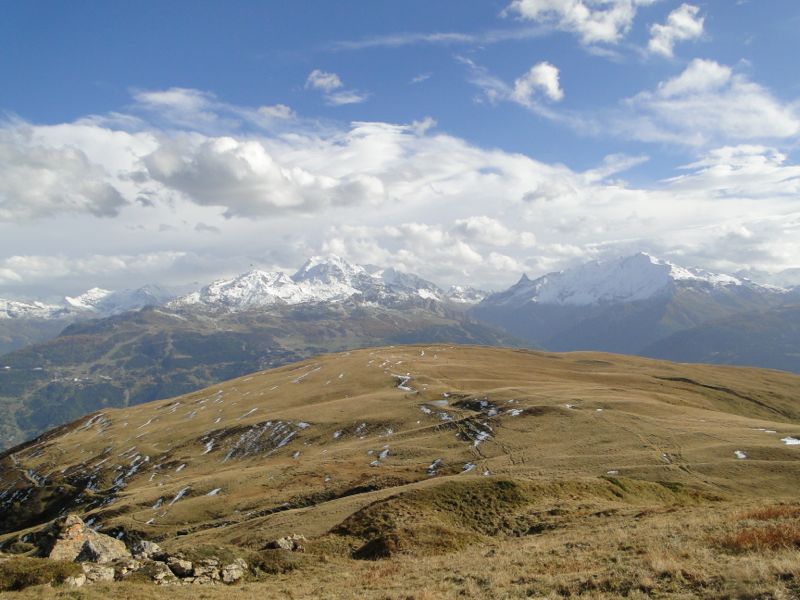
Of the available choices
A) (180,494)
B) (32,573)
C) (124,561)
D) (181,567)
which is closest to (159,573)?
(181,567)

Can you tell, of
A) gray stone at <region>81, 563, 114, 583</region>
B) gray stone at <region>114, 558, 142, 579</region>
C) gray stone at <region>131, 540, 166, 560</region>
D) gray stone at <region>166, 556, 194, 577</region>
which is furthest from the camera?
gray stone at <region>131, 540, 166, 560</region>

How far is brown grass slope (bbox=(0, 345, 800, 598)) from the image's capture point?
24453 mm

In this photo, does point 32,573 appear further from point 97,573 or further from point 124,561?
point 124,561

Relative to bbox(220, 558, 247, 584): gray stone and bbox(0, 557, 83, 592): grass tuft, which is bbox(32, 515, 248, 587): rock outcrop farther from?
bbox(0, 557, 83, 592): grass tuft

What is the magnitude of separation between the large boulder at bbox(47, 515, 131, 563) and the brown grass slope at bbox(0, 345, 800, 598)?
1030cm

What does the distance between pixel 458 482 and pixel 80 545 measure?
30.3 m

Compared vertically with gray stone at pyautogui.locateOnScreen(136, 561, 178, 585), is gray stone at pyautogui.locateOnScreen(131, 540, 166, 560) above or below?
below

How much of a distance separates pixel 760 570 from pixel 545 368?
164 m

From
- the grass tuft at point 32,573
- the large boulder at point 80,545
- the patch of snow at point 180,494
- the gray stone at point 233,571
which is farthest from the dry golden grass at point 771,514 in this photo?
the patch of snow at point 180,494

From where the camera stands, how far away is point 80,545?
37375 millimetres

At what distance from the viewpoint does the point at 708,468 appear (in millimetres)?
59188

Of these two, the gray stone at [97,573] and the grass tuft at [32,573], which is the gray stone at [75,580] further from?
the gray stone at [97,573]

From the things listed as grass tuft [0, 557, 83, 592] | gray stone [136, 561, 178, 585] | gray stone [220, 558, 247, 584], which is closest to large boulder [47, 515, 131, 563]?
gray stone [136, 561, 178, 585]

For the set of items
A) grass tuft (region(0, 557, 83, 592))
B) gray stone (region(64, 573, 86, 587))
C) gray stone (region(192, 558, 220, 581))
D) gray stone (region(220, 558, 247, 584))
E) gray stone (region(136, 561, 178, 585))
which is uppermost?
grass tuft (region(0, 557, 83, 592))
